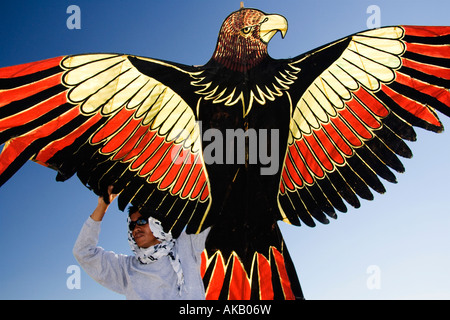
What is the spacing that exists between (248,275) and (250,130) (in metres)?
0.97

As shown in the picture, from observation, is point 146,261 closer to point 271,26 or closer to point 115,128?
point 115,128

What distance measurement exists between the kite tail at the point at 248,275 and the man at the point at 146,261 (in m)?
0.11

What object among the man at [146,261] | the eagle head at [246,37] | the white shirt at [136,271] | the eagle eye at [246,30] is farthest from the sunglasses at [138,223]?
the eagle eye at [246,30]

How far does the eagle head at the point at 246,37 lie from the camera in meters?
3.07

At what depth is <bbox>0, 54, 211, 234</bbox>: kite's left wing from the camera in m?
2.69

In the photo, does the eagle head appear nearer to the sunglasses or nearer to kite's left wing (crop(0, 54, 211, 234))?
kite's left wing (crop(0, 54, 211, 234))

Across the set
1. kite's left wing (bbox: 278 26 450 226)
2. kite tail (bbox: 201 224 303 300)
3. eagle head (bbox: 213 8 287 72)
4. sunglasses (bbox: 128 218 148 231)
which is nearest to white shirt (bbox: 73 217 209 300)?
kite tail (bbox: 201 224 303 300)

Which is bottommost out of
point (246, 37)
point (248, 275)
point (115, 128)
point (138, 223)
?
point (248, 275)

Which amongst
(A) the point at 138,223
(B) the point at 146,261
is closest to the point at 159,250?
(B) the point at 146,261

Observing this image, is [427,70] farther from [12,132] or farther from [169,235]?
[12,132]

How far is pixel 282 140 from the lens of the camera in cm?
Result: 322

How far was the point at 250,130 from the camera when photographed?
3125mm

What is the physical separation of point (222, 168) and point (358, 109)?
3.42ft

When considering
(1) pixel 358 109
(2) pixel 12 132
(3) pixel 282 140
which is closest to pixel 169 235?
(3) pixel 282 140
